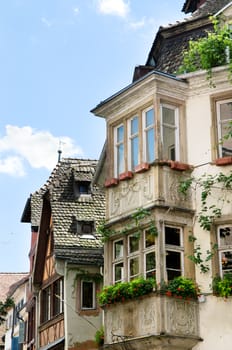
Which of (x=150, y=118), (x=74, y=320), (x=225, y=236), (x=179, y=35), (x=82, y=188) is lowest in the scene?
(x=74, y=320)

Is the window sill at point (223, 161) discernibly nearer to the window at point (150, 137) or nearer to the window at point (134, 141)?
the window at point (150, 137)

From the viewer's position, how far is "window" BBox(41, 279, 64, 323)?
96.6 ft

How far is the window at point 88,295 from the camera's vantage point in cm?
2853

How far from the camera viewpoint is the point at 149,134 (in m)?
20.2

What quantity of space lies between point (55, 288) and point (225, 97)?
13.7 metres

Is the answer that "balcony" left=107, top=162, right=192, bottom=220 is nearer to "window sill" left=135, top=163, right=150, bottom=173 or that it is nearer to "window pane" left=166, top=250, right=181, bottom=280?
"window sill" left=135, top=163, right=150, bottom=173

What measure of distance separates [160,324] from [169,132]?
5334 mm

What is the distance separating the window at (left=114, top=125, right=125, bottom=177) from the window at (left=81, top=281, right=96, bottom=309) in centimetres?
868

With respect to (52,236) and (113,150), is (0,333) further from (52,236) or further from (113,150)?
(113,150)

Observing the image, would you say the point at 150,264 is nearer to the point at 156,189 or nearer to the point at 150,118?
the point at 156,189

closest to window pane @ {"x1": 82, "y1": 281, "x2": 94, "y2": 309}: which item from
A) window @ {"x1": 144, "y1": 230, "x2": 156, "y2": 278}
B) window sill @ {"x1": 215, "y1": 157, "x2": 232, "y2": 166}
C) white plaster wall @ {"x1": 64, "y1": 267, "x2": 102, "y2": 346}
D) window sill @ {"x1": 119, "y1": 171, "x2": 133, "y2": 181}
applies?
white plaster wall @ {"x1": 64, "y1": 267, "x2": 102, "y2": 346}

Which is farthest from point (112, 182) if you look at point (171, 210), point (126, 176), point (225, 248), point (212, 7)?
point (212, 7)

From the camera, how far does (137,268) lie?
64.5 feet

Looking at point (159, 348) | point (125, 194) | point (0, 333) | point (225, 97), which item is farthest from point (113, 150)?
point (0, 333)
